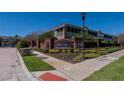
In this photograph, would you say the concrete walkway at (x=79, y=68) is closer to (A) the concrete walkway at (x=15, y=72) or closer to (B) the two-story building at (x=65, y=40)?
(A) the concrete walkway at (x=15, y=72)

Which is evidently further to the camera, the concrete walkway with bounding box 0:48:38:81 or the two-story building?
the two-story building

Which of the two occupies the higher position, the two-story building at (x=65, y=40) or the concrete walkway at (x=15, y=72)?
the two-story building at (x=65, y=40)

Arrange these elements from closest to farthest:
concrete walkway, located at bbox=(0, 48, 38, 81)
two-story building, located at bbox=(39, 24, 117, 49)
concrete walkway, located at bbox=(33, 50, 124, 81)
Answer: concrete walkway, located at bbox=(0, 48, 38, 81), concrete walkway, located at bbox=(33, 50, 124, 81), two-story building, located at bbox=(39, 24, 117, 49)

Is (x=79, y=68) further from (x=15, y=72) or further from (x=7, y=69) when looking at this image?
(x=7, y=69)

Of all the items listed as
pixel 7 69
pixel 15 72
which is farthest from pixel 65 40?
pixel 15 72

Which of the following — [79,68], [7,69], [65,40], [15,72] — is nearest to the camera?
[15,72]

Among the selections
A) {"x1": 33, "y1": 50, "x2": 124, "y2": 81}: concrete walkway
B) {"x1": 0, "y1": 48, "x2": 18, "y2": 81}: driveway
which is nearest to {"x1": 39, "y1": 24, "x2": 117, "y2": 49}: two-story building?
{"x1": 0, "y1": 48, "x2": 18, "y2": 81}: driveway

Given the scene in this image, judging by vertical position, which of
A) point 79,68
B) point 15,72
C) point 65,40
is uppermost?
point 65,40

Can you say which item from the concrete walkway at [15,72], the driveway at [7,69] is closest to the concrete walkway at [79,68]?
the concrete walkway at [15,72]

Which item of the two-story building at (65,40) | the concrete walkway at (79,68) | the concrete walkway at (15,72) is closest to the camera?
the concrete walkway at (15,72)

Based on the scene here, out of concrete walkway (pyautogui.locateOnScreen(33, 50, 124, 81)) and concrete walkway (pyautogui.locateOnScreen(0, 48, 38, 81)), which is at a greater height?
concrete walkway (pyautogui.locateOnScreen(33, 50, 124, 81))

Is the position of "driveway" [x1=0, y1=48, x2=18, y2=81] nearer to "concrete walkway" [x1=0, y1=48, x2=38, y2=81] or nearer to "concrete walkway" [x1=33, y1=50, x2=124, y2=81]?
"concrete walkway" [x1=0, y1=48, x2=38, y2=81]
